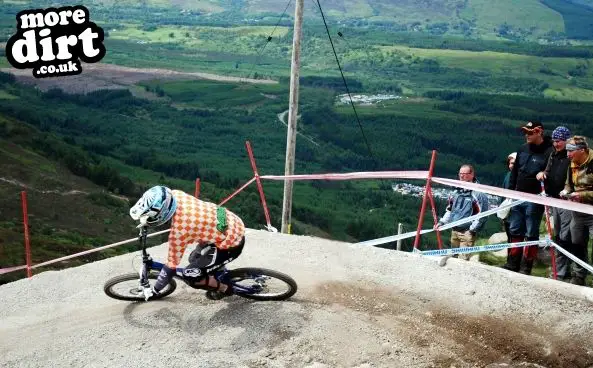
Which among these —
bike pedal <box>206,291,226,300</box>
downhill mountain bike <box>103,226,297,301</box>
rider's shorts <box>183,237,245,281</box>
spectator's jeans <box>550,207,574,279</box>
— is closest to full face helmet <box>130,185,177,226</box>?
downhill mountain bike <box>103,226,297,301</box>

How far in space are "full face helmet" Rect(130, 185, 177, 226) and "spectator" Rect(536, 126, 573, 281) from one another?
21.3ft

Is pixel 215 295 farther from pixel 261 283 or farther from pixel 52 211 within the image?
pixel 52 211

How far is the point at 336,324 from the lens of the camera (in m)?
8.80

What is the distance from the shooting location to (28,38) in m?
43.5

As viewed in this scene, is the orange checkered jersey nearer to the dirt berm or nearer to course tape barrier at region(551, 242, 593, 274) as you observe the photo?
the dirt berm

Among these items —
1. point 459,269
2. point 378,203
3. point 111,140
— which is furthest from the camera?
point 111,140

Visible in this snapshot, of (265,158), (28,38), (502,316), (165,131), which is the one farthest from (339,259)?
(165,131)

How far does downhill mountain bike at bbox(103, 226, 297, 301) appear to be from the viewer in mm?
8867

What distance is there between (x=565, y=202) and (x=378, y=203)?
420ft

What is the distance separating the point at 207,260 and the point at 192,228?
0.83 metres

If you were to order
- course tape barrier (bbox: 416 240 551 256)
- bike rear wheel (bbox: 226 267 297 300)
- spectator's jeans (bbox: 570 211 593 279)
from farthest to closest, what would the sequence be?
1. course tape barrier (bbox: 416 240 551 256)
2. spectator's jeans (bbox: 570 211 593 279)
3. bike rear wheel (bbox: 226 267 297 300)

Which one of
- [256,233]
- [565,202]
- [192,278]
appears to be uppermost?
[565,202]

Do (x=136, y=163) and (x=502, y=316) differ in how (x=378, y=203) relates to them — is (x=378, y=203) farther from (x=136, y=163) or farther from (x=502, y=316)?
(x=502, y=316)

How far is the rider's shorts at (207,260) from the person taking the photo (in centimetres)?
880
